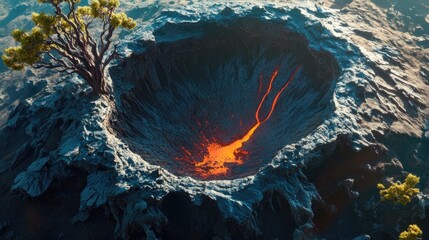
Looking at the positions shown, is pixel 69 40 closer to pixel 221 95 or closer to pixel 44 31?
pixel 44 31

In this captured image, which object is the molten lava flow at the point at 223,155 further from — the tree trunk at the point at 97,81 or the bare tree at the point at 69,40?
the bare tree at the point at 69,40

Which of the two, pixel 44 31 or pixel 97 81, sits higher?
pixel 44 31

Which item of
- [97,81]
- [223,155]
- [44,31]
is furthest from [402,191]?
[44,31]

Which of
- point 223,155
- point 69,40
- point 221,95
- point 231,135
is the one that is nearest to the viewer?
point 69,40

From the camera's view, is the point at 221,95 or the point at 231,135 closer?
the point at 231,135

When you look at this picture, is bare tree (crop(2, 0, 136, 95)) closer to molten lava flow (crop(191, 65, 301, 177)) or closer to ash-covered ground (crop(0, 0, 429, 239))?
ash-covered ground (crop(0, 0, 429, 239))

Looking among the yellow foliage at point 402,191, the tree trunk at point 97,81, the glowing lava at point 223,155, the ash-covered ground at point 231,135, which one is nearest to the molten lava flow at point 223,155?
the glowing lava at point 223,155

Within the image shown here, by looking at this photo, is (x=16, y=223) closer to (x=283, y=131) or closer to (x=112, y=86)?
(x=112, y=86)
